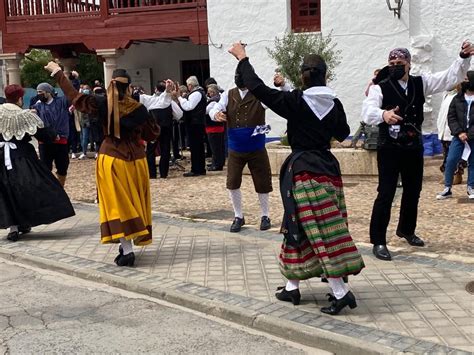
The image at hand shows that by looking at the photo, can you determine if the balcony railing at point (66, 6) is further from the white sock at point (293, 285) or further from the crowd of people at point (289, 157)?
the white sock at point (293, 285)

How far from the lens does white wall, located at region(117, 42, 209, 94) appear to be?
2017 centimetres

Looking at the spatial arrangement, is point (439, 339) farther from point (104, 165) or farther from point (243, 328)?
point (104, 165)

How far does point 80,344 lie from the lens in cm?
441

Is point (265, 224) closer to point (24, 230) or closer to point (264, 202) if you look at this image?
point (264, 202)

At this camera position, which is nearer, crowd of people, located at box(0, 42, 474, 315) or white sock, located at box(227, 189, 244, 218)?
crowd of people, located at box(0, 42, 474, 315)

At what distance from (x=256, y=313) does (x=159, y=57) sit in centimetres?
1659

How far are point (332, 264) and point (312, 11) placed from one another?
11863 mm

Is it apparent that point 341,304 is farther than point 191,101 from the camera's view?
No

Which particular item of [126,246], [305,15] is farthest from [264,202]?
[305,15]

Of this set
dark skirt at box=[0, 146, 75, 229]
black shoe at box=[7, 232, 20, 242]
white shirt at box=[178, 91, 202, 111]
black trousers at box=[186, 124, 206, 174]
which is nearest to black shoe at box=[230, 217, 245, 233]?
dark skirt at box=[0, 146, 75, 229]

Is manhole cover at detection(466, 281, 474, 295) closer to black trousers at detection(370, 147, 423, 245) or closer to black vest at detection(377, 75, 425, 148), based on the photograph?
black trousers at detection(370, 147, 423, 245)

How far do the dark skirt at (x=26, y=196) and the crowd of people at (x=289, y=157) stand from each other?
0.4 inches

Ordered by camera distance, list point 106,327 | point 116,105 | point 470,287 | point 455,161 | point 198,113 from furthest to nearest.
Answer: point 198,113 < point 455,161 < point 116,105 < point 470,287 < point 106,327

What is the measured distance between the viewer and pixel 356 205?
8.87 metres
